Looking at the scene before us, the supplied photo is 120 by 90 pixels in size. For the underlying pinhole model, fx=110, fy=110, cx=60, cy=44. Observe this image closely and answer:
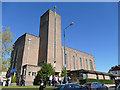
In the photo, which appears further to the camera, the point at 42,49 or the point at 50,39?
the point at 42,49

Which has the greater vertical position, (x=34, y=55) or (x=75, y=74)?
(x=34, y=55)

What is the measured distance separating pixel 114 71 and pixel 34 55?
5711 cm

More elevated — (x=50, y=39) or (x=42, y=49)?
(x=50, y=39)

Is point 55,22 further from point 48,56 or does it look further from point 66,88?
point 66,88

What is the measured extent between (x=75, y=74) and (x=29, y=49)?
16282mm

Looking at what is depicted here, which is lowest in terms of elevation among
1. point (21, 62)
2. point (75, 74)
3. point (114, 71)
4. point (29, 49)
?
point (114, 71)

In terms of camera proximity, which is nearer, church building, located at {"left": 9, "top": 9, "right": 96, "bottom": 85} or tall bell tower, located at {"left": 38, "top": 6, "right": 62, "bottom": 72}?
church building, located at {"left": 9, "top": 9, "right": 96, "bottom": 85}

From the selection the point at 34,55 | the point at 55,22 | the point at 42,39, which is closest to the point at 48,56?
the point at 34,55

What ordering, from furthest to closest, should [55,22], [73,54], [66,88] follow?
[73,54] → [55,22] → [66,88]

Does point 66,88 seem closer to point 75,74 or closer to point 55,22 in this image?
point 75,74

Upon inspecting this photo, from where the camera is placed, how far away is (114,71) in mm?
70438

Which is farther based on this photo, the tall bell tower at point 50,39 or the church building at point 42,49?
the tall bell tower at point 50,39

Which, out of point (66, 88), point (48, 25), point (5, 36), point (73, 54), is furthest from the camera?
point (73, 54)

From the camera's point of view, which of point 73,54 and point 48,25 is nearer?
point 48,25
